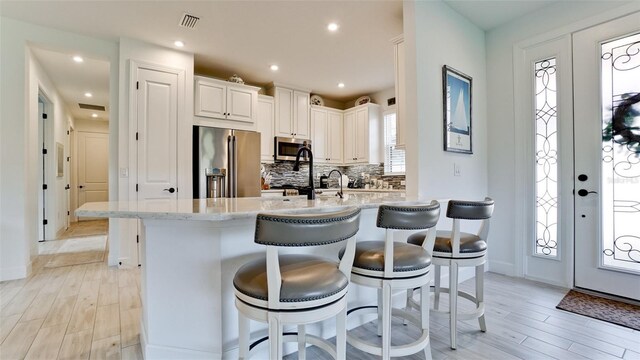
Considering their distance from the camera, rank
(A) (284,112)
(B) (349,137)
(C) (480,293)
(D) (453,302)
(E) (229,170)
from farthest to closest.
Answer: (B) (349,137)
(A) (284,112)
(E) (229,170)
(C) (480,293)
(D) (453,302)

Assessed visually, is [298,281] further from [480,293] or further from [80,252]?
[80,252]

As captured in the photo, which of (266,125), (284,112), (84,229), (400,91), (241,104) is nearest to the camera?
(400,91)

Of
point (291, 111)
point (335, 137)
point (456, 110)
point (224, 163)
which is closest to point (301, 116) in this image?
point (291, 111)

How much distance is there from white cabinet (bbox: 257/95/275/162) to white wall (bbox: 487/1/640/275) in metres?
3.16

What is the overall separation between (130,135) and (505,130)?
4255mm

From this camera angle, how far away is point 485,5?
2.92 metres

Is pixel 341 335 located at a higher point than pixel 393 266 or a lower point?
lower

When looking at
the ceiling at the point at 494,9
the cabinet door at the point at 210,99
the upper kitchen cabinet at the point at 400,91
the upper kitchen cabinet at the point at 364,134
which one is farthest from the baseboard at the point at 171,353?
the upper kitchen cabinet at the point at 364,134

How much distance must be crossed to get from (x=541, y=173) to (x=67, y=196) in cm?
862

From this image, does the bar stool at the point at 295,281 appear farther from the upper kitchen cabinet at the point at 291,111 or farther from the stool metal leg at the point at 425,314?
the upper kitchen cabinet at the point at 291,111

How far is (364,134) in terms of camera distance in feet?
17.8

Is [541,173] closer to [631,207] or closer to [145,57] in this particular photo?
[631,207]

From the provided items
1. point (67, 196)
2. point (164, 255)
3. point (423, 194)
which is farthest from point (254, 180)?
point (67, 196)

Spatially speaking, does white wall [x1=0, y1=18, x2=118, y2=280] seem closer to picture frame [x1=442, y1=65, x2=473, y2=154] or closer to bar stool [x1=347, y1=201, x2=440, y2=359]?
bar stool [x1=347, y1=201, x2=440, y2=359]
